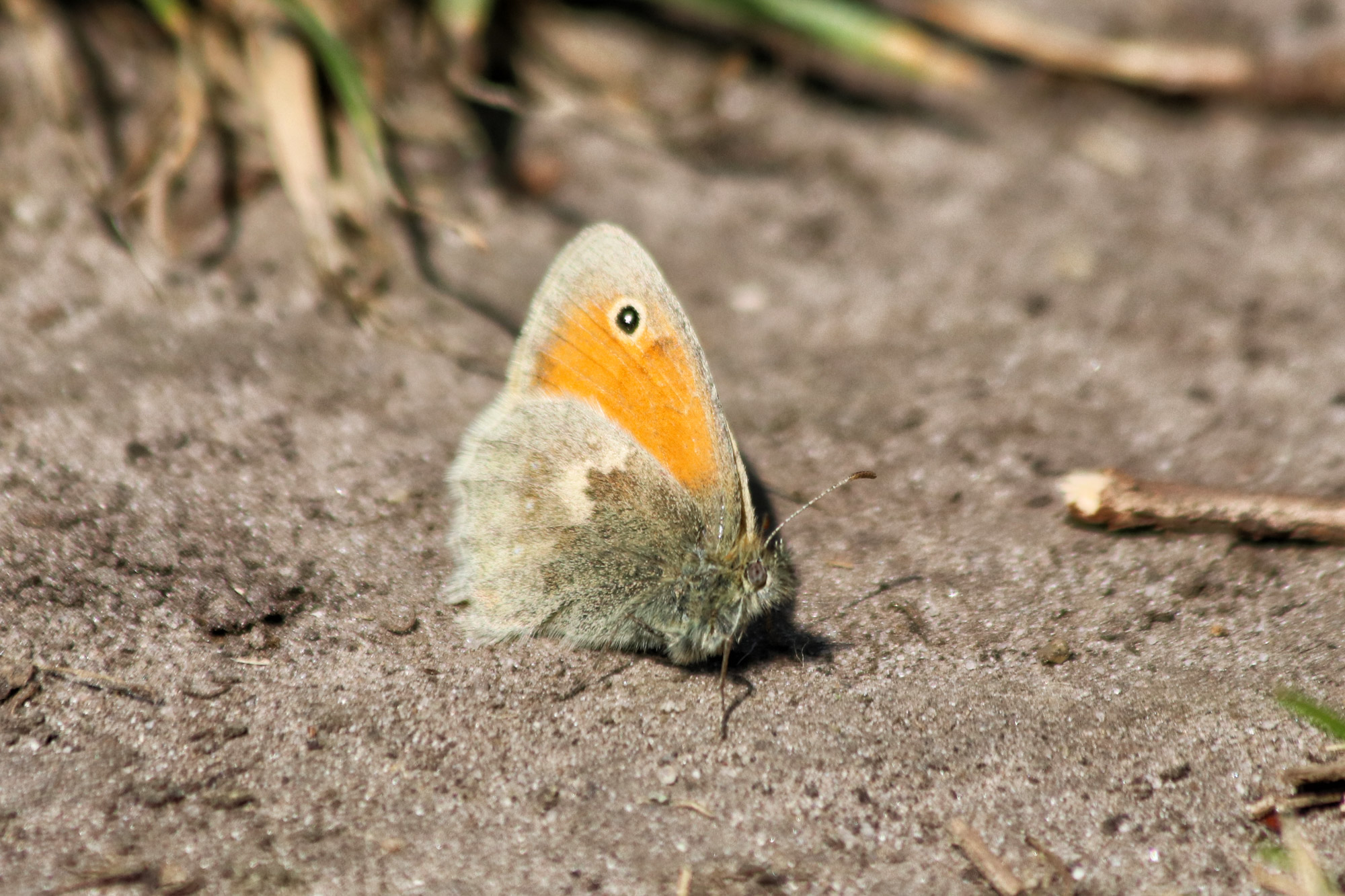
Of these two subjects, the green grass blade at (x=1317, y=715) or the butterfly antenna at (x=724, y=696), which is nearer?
the green grass blade at (x=1317, y=715)

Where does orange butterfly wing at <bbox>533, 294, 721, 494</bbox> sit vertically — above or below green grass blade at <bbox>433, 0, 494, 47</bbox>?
below

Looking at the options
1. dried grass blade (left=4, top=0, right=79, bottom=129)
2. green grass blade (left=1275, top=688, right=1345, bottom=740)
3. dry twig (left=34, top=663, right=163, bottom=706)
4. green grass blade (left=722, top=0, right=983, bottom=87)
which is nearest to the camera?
green grass blade (left=1275, top=688, right=1345, bottom=740)

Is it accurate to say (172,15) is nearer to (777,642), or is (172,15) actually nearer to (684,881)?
(777,642)

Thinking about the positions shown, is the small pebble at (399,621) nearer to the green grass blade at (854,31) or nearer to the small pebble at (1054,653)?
the small pebble at (1054,653)

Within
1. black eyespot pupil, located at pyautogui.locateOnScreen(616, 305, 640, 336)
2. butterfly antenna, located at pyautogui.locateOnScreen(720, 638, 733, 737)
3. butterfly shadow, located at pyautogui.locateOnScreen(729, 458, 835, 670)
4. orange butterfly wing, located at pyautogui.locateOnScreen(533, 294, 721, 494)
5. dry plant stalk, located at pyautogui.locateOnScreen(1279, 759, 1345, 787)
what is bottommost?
butterfly shadow, located at pyautogui.locateOnScreen(729, 458, 835, 670)

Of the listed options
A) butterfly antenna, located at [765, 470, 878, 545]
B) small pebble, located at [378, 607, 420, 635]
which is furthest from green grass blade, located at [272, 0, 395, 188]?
butterfly antenna, located at [765, 470, 878, 545]

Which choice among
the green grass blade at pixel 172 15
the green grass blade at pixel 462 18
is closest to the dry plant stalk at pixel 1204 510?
the green grass blade at pixel 462 18

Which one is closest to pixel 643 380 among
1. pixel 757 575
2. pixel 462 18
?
pixel 757 575

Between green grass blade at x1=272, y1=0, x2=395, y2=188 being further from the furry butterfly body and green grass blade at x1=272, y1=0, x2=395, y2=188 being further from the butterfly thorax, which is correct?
the butterfly thorax
